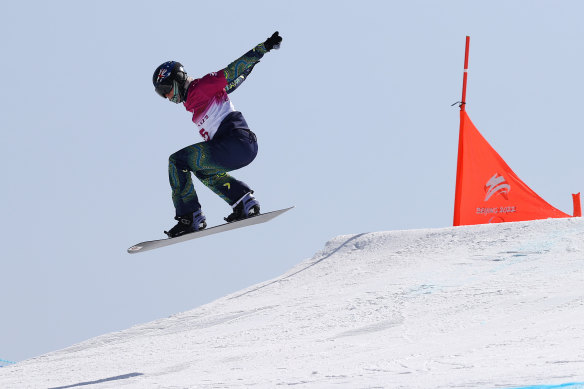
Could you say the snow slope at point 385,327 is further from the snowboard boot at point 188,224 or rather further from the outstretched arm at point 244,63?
the outstretched arm at point 244,63

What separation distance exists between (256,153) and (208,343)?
6.87 ft

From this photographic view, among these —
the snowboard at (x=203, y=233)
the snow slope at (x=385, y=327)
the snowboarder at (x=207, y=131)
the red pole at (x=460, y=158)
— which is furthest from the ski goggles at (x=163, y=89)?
the red pole at (x=460, y=158)

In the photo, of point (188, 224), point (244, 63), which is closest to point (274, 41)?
point (244, 63)

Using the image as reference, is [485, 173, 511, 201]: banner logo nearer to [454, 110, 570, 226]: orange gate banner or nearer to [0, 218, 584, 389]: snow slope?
[454, 110, 570, 226]: orange gate banner

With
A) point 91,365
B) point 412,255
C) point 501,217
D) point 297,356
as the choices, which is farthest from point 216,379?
point 501,217

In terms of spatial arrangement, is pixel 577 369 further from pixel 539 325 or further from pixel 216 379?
pixel 216 379

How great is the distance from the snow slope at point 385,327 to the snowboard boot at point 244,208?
122cm

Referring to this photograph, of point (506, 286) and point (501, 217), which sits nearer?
point (506, 286)

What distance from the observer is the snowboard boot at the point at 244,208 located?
28.7 feet

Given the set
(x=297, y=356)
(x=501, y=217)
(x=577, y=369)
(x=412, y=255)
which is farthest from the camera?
(x=501, y=217)

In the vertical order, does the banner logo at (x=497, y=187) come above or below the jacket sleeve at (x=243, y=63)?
above

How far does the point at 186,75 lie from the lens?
8531mm

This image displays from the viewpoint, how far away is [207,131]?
28.0 feet

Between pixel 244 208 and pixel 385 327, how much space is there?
7.19 ft
